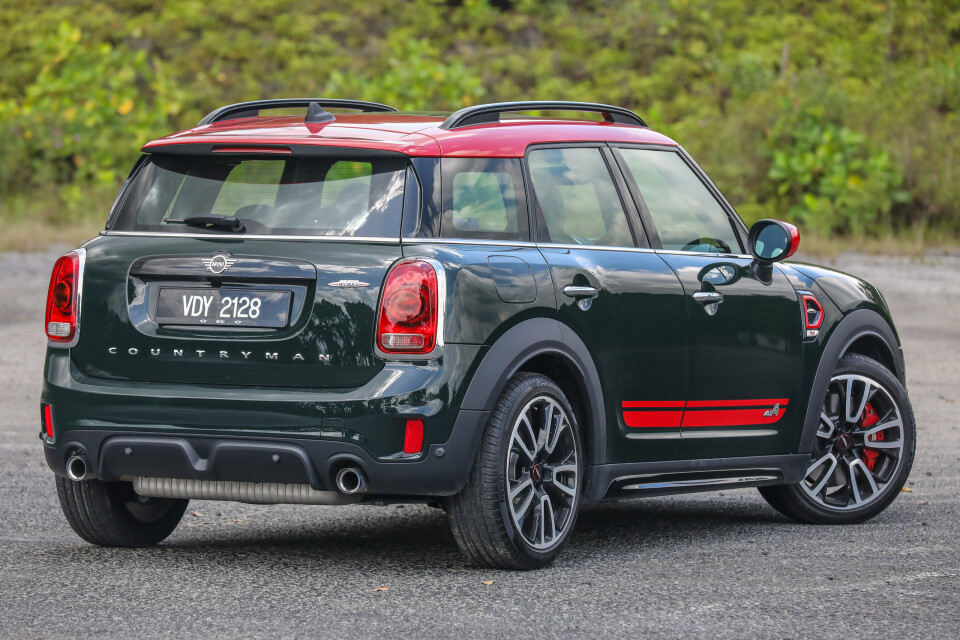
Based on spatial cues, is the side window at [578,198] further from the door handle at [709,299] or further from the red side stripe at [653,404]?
the red side stripe at [653,404]

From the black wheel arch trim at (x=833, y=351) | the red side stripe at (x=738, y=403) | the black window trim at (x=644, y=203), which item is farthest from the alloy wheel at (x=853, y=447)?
the black window trim at (x=644, y=203)

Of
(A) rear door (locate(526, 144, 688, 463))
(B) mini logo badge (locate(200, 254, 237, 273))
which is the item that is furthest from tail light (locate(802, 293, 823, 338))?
(B) mini logo badge (locate(200, 254, 237, 273))

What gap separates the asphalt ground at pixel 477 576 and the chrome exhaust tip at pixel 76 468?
0.36 metres

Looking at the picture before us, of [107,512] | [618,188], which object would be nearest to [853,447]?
[618,188]

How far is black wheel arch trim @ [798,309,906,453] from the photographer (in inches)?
287

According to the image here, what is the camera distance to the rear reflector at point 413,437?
18.0ft

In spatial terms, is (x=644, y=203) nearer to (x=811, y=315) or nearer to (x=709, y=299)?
(x=709, y=299)

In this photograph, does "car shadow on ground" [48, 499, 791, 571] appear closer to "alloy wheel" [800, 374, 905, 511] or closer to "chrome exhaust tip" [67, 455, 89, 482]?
"alloy wheel" [800, 374, 905, 511]

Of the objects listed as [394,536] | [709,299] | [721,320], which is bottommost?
[394,536]

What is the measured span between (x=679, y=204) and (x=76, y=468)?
9.35 ft

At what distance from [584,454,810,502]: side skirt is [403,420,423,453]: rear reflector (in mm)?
1039

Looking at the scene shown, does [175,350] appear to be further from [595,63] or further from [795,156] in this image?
[595,63]

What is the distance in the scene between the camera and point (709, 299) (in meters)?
6.72

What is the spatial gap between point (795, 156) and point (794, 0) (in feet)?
26.5
